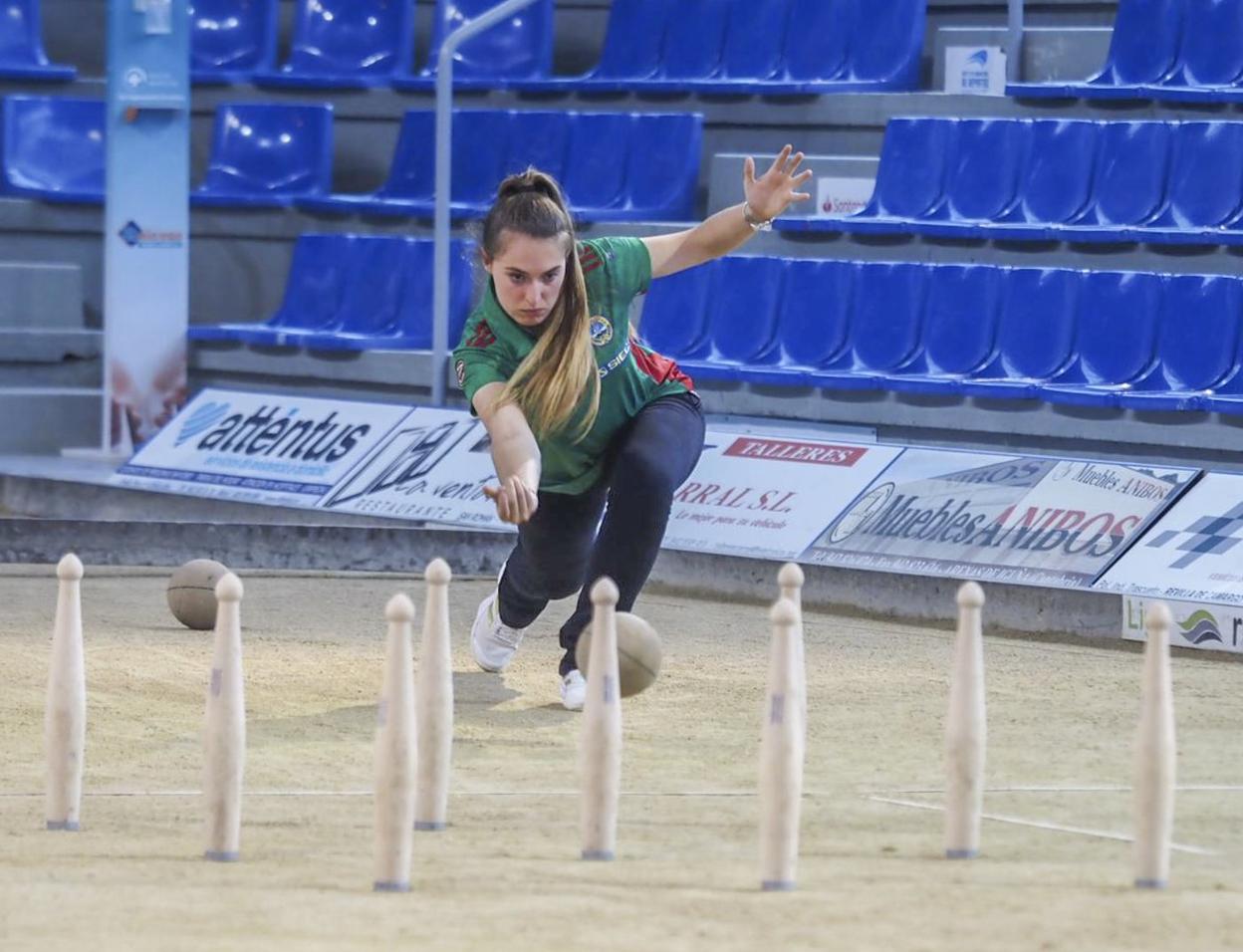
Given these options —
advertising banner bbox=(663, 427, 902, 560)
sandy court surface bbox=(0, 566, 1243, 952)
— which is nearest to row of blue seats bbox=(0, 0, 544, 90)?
advertising banner bbox=(663, 427, 902, 560)

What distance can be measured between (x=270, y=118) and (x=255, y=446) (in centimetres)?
361

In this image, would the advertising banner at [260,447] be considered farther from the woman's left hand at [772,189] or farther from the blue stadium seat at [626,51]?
the woman's left hand at [772,189]

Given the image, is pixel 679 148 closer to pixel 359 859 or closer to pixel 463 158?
pixel 463 158

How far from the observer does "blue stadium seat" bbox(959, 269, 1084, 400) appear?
11.2 m

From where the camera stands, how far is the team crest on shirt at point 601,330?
730 cm

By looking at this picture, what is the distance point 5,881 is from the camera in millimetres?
4871

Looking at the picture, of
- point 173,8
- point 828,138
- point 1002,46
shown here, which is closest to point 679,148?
point 828,138

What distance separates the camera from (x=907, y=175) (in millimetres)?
12312

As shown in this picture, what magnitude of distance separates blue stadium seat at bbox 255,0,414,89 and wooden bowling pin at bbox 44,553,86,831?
10.1 metres

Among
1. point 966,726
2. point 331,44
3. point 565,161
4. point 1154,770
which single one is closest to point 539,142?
point 565,161

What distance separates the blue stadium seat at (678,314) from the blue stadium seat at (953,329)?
1348 mm

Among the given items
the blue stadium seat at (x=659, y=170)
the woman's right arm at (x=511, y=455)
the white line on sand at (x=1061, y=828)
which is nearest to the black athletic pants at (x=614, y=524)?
the woman's right arm at (x=511, y=455)

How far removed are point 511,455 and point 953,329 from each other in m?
5.41

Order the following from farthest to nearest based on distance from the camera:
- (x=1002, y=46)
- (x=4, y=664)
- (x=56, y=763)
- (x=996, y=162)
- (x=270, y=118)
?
(x=270, y=118)
(x=1002, y=46)
(x=996, y=162)
(x=4, y=664)
(x=56, y=763)
